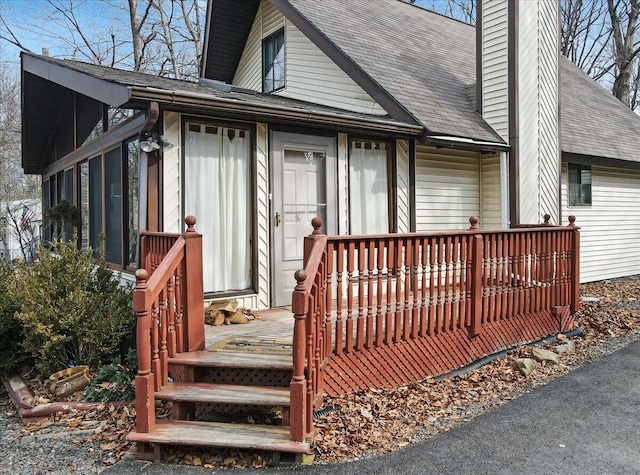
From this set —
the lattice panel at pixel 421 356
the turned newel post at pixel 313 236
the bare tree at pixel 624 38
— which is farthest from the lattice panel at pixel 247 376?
the bare tree at pixel 624 38

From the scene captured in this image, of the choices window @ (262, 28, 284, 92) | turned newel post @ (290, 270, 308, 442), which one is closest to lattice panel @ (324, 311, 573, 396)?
turned newel post @ (290, 270, 308, 442)

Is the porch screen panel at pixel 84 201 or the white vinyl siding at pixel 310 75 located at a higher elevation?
the white vinyl siding at pixel 310 75

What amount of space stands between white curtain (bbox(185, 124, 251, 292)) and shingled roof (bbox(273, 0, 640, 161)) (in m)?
2.91

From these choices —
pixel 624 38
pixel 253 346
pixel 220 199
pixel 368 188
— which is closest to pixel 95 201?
pixel 220 199

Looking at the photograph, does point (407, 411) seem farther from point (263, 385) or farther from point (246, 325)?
point (246, 325)

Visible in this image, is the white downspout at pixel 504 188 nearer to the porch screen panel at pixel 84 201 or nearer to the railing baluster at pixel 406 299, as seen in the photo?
the railing baluster at pixel 406 299

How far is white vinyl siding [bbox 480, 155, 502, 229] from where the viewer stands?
8680 millimetres

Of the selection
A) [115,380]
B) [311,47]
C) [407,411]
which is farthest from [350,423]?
[311,47]

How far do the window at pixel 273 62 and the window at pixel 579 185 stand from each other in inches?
240

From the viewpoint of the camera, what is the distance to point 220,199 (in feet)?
20.0

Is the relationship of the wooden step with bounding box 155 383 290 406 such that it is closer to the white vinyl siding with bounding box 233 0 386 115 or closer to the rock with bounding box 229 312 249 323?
the rock with bounding box 229 312 249 323

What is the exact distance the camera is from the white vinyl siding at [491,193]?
8680 mm

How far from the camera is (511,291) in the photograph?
19.3 ft

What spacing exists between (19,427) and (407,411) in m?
Answer: 3.37
